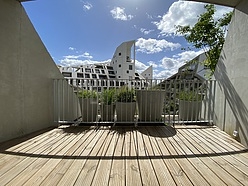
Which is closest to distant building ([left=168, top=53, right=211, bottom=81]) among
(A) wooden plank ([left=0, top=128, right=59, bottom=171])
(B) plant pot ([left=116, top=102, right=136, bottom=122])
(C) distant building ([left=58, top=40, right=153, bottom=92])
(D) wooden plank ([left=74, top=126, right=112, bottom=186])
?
(B) plant pot ([left=116, top=102, right=136, bottom=122])

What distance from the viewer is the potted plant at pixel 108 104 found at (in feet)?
11.7

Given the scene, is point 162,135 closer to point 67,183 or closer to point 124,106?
point 124,106

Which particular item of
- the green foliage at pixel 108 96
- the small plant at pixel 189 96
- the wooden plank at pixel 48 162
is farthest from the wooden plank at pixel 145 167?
the small plant at pixel 189 96

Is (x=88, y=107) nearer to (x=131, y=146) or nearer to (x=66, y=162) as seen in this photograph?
(x=131, y=146)

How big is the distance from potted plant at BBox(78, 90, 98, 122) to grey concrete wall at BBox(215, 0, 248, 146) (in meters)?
2.73

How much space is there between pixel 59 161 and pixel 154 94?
2.34 m

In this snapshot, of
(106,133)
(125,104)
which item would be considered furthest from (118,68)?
(106,133)

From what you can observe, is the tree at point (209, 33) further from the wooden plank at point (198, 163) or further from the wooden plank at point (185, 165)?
the wooden plank at point (185, 165)

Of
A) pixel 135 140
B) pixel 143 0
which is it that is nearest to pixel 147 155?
pixel 135 140

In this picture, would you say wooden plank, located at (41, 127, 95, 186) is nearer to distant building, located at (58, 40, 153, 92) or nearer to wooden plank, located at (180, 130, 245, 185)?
wooden plank, located at (180, 130, 245, 185)

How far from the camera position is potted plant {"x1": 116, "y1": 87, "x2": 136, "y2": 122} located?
3.46 metres

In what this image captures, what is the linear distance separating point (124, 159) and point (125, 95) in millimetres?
1828

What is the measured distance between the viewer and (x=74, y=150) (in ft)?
6.84

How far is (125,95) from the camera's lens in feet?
11.5
